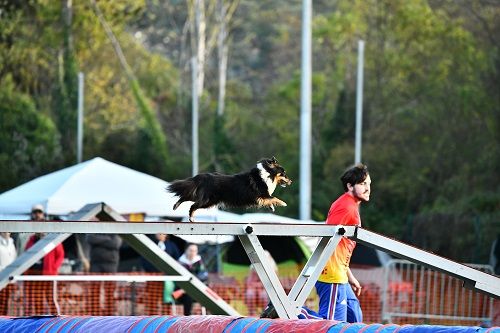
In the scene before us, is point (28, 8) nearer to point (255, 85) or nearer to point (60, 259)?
point (255, 85)

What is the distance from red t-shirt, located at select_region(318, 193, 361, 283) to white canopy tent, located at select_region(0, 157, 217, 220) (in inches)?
384

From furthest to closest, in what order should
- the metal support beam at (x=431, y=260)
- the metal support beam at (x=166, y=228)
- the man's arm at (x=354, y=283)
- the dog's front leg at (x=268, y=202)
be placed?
the man's arm at (x=354, y=283) < the dog's front leg at (x=268, y=202) < the metal support beam at (x=431, y=260) < the metal support beam at (x=166, y=228)

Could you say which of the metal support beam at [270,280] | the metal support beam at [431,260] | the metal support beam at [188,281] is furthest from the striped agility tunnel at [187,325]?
the metal support beam at [188,281]

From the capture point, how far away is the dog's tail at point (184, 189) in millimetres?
9680

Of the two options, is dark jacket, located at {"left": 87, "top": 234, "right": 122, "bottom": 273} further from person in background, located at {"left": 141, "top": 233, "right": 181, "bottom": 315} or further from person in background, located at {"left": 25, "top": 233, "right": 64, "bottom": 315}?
person in background, located at {"left": 25, "top": 233, "right": 64, "bottom": 315}

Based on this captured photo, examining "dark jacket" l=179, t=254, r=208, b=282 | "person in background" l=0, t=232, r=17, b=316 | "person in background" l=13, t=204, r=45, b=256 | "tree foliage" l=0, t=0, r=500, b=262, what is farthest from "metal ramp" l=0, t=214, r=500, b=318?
"tree foliage" l=0, t=0, r=500, b=262

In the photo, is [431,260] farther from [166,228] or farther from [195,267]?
[195,267]

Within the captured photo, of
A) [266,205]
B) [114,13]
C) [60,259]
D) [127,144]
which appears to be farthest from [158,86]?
[266,205]

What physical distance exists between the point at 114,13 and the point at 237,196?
44069 mm

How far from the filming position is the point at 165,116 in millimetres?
56375

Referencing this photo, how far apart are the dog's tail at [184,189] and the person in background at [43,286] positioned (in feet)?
18.6

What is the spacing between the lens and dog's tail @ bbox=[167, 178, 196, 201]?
31.8 feet

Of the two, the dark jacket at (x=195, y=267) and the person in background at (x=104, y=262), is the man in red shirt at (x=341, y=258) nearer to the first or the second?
the dark jacket at (x=195, y=267)

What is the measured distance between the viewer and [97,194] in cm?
1994
